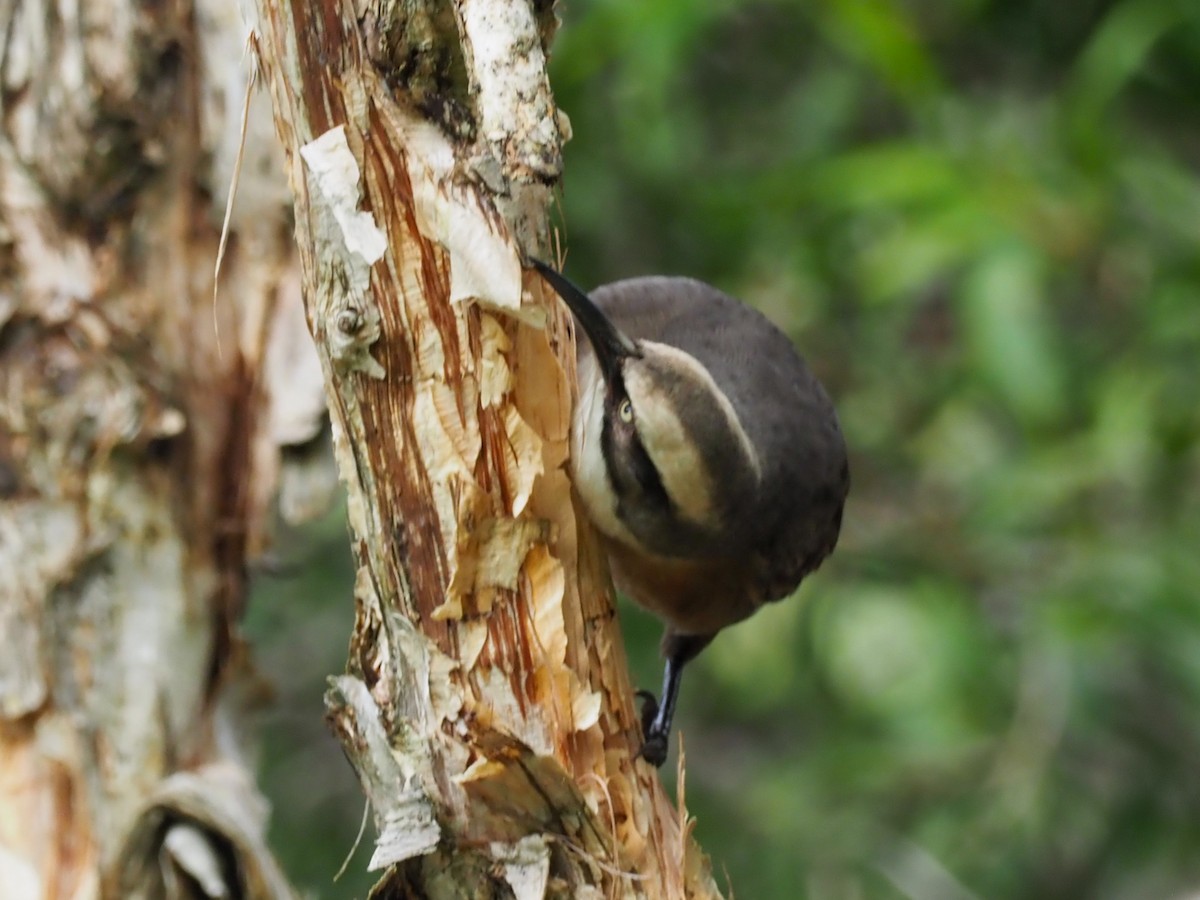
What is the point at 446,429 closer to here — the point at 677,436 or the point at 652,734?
the point at 677,436

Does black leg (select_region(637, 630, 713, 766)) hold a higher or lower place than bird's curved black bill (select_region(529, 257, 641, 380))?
lower

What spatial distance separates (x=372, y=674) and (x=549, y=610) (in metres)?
0.25

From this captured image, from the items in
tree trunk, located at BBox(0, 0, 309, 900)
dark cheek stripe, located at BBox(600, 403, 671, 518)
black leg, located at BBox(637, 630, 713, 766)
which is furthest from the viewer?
tree trunk, located at BBox(0, 0, 309, 900)

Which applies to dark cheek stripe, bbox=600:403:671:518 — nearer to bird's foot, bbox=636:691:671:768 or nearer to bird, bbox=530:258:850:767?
bird, bbox=530:258:850:767

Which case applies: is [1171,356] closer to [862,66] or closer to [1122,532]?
[1122,532]

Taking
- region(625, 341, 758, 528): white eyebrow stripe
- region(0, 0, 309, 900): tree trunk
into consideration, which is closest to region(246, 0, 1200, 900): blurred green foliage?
region(0, 0, 309, 900): tree trunk

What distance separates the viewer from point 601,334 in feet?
7.43

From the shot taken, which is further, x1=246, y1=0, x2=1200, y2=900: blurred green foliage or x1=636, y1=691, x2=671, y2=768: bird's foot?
x1=246, y1=0, x2=1200, y2=900: blurred green foliage

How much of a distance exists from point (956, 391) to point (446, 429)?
2.75m

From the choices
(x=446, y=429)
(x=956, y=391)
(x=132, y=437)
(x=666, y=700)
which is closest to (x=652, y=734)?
(x=666, y=700)

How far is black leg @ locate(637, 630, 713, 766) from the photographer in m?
2.36

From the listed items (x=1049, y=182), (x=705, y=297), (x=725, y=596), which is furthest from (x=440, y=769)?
(x=1049, y=182)

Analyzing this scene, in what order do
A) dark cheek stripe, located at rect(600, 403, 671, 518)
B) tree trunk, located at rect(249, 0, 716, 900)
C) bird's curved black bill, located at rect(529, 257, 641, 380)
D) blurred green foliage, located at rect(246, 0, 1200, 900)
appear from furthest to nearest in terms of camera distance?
blurred green foliage, located at rect(246, 0, 1200, 900)
dark cheek stripe, located at rect(600, 403, 671, 518)
bird's curved black bill, located at rect(529, 257, 641, 380)
tree trunk, located at rect(249, 0, 716, 900)

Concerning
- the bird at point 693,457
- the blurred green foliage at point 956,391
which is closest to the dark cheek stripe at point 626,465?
the bird at point 693,457
